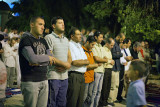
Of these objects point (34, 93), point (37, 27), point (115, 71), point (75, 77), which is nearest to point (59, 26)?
point (37, 27)

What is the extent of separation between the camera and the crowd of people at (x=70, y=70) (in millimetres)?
3891

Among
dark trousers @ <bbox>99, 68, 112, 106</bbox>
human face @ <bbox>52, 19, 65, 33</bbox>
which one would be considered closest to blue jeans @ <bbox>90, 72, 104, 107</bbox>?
dark trousers @ <bbox>99, 68, 112, 106</bbox>

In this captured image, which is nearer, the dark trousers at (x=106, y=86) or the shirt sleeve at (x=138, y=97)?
the shirt sleeve at (x=138, y=97)

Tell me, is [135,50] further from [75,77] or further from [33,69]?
[33,69]

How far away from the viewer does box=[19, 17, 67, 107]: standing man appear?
388cm

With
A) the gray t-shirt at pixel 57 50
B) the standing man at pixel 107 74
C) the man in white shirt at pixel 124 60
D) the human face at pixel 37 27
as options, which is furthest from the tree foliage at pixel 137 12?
the human face at pixel 37 27

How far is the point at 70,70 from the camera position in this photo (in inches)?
222

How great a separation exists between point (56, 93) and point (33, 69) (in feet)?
3.33

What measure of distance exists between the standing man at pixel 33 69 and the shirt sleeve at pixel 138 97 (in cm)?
144

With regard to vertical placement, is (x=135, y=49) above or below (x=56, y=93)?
above

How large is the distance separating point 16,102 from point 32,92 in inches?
168

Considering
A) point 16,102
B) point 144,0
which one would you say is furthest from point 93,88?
point 144,0

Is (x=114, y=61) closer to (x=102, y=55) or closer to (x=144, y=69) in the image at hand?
(x=102, y=55)

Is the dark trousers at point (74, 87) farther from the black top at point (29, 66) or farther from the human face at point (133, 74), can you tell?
the human face at point (133, 74)
